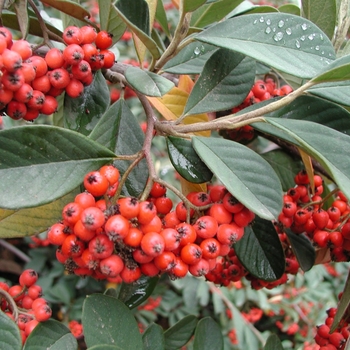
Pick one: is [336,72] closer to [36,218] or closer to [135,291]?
[36,218]

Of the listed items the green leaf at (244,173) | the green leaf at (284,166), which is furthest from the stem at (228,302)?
the green leaf at (244,173)

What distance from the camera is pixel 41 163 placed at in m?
1.04

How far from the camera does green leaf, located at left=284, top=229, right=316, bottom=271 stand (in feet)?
5.44

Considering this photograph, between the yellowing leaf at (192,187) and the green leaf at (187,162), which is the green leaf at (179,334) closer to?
the yellowing leaf at (192,187)

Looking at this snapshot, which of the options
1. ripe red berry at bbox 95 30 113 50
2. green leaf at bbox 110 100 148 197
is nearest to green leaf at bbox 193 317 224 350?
green leaf at bbox 110 100 148 197

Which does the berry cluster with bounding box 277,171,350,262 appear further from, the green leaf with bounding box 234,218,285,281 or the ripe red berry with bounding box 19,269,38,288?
the ripe red berry with bounding box 19,269,38,288

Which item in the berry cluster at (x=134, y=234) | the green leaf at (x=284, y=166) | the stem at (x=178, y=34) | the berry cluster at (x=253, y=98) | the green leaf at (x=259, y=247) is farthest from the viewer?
the green leaf at (x=284, y=166)

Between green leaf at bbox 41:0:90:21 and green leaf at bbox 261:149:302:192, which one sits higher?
green leaf at bbox 41:0:90:21

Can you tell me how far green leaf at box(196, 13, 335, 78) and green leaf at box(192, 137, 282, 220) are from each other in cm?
27

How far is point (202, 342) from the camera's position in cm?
153

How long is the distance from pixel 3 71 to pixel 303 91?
799mm

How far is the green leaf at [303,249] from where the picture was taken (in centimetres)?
166

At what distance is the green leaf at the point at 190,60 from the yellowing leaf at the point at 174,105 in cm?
12

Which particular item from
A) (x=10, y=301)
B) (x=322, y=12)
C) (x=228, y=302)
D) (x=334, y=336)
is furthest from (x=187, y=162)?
(x=228, y=302)
